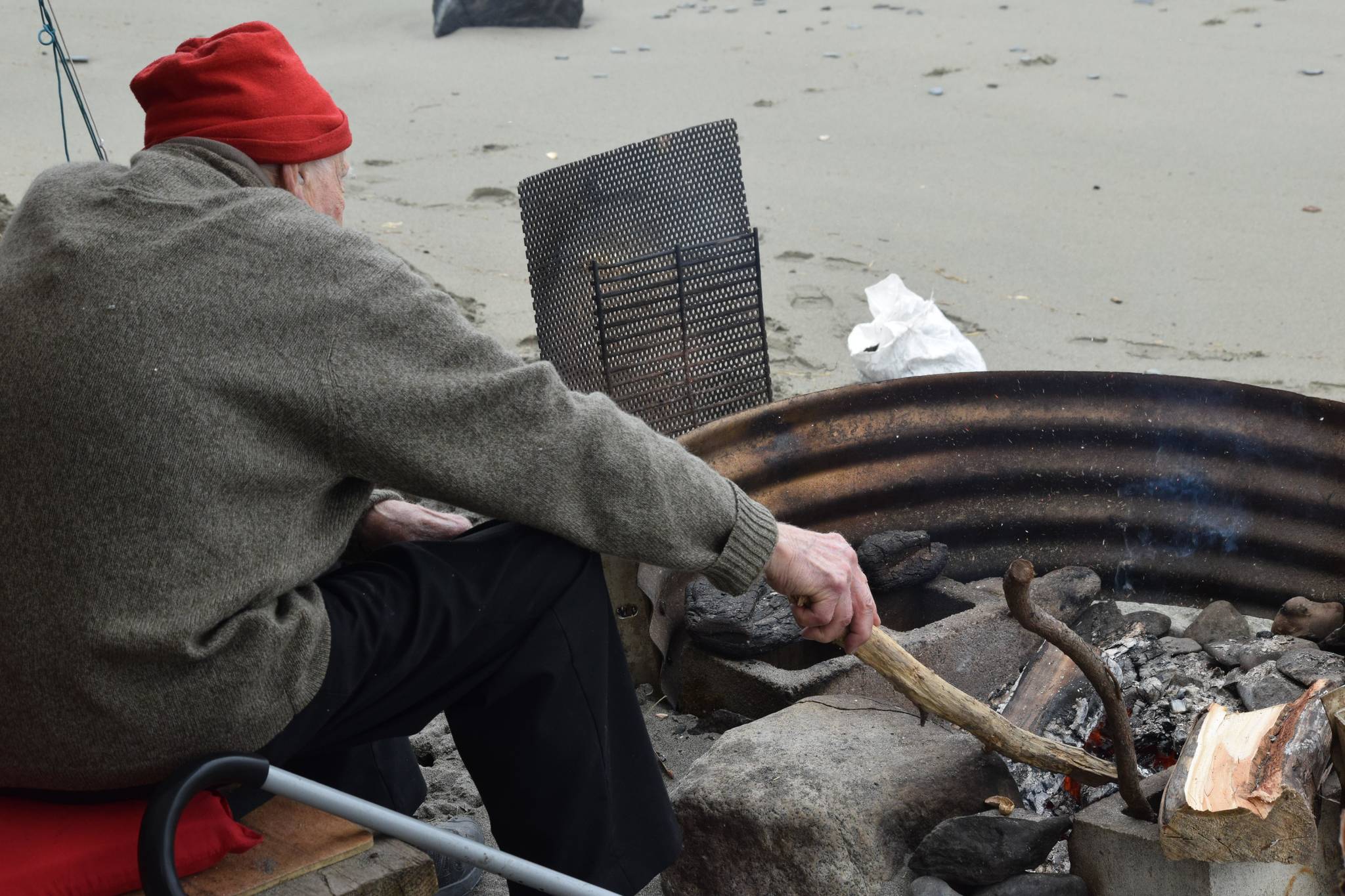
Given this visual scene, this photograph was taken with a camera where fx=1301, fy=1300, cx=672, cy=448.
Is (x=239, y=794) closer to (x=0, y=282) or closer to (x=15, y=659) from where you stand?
(x=15, y=659)

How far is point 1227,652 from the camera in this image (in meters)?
A: 2.99

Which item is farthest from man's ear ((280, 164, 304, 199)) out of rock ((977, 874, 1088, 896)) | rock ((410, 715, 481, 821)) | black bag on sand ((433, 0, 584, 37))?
black bag on sand ((433, 0, 584, 37))

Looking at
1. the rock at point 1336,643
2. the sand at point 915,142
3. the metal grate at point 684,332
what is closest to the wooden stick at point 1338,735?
the rock at point 1336,643

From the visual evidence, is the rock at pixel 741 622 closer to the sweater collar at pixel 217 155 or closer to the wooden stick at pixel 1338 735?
the wooden stick at pixel 1338 735

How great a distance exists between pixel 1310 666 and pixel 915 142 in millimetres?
5478

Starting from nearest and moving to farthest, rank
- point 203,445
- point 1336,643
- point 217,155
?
point 203,445
point 217,155
point 1336,643

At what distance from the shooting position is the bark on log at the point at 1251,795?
1.93 metres

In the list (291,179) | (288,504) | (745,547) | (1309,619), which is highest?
(291,179)

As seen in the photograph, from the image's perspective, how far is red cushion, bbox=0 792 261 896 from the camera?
5.15 ft

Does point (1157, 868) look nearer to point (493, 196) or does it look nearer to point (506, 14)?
point (493, 196)

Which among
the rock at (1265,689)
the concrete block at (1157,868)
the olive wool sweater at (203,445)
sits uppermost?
the olive wool sweater at (203,445)

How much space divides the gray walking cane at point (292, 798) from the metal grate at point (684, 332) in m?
2.09

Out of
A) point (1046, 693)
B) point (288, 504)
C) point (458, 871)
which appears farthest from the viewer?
point (1046, 693)

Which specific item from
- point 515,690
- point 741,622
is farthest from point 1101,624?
point 515,690
